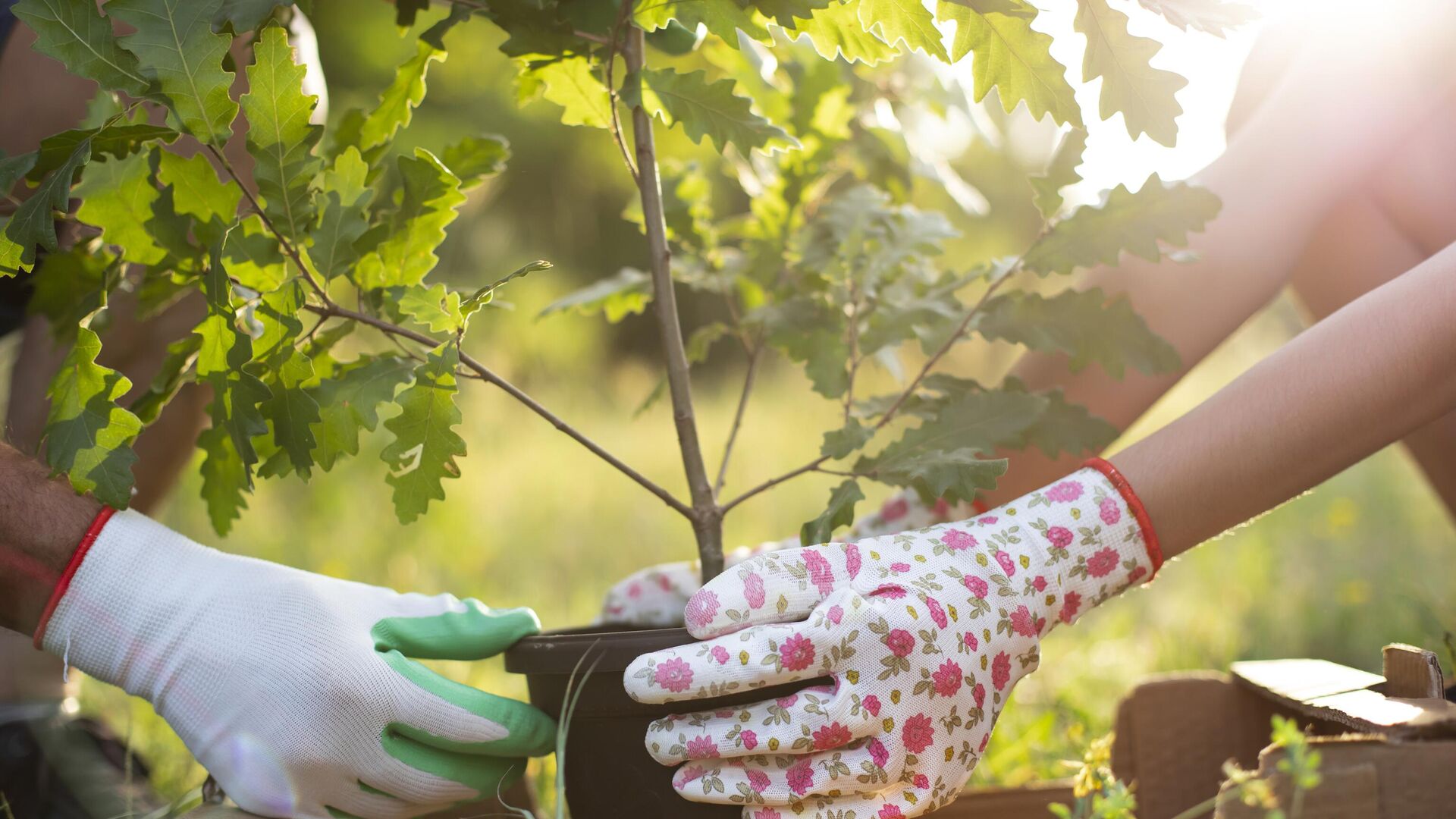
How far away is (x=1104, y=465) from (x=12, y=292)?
Result: 1345 millimetres

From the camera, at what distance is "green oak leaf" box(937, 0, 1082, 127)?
2.38 feet

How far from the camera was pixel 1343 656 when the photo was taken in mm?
1875

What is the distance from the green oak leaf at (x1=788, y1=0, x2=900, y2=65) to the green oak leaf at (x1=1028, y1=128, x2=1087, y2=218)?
0.68ft

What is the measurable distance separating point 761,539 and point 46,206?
2.11 m

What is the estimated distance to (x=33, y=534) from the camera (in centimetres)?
77

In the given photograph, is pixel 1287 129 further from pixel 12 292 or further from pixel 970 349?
pixel 970 349

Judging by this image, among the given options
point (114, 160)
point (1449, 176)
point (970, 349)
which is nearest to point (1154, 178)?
point (1449, 176)

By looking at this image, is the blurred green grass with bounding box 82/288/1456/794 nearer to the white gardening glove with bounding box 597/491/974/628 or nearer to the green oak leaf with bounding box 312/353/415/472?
the white gardening glove with bounding box 597/491/974/628

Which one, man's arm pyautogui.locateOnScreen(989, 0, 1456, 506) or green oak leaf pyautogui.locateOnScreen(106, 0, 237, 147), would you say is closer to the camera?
green oak leaf pyautogui.locateOnScreen(106, 0, 237, 147)

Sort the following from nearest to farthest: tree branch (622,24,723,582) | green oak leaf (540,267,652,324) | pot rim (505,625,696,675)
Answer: pot rim (505,625,696,675) < tree branch (622,24,723,582) < green oak leaf (540,267,652,324)

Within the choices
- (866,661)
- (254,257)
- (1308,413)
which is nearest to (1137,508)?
(1308,413)

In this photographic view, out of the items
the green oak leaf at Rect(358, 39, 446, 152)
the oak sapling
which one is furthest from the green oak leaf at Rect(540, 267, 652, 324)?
the green oak leaf at Rect(358, 39, 446, 152)

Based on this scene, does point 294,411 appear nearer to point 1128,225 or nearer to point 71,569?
point 71,569

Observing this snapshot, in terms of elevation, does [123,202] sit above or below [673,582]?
above
